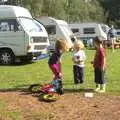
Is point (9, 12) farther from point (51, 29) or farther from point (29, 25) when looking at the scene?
point (51, 29)

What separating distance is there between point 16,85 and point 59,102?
3.38 metres

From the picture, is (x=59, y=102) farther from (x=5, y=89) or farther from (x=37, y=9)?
(x=37, y=9)

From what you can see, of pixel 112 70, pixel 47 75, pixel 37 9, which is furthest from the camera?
pixel 37 9

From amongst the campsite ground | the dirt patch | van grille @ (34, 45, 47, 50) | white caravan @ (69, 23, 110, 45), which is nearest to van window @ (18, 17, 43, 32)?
van grille @ (34, 45, 47, 50)

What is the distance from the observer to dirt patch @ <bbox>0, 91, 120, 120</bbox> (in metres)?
9.37

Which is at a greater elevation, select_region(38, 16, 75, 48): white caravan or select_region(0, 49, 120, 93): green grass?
select_region(38, 16, 75, 48): white caravan

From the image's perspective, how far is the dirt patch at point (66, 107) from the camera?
9367mm

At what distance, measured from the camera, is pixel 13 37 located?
2117 centimetres

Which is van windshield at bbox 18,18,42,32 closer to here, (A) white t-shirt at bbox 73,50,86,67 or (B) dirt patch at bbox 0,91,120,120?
(A) white t-shirt at bbox 73,50,86,67

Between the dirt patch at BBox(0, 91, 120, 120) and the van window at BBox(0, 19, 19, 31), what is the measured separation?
31.9 ft

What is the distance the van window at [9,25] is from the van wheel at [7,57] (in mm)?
989

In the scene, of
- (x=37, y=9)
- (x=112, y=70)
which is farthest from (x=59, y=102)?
(x=37, y=9)

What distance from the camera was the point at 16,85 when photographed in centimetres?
1379

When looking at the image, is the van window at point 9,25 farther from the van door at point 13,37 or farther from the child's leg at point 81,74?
the child's leg at point 81,74
